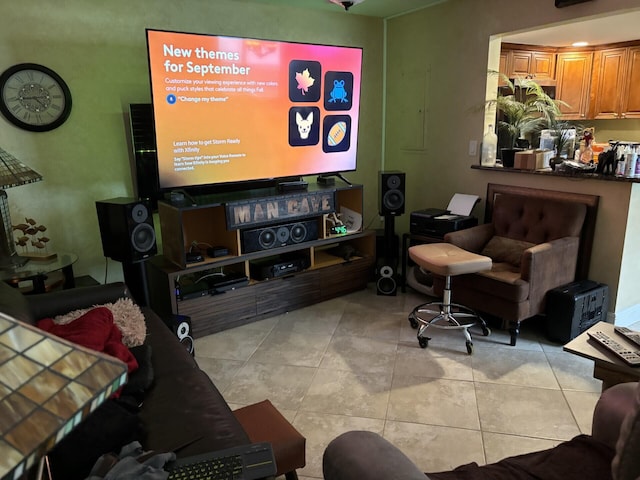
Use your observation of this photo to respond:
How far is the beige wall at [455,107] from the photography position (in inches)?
130

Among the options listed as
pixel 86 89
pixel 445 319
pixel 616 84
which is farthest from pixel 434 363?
pixel 616 84

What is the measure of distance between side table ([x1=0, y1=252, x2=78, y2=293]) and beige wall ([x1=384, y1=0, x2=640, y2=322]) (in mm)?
3132

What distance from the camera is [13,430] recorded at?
1.50 feet

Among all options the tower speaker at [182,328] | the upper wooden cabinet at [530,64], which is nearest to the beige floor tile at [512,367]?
the tower speaker at [182,328]

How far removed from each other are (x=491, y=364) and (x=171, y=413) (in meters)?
2.01

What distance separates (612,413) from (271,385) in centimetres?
177

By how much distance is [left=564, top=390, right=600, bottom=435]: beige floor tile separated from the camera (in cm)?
233

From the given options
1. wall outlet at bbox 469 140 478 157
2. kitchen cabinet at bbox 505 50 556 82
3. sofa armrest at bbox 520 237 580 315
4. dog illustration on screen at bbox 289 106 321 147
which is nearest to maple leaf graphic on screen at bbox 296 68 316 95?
dog illustration on screen at bbox 289 106 321 147

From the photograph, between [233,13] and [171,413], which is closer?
[171,413]

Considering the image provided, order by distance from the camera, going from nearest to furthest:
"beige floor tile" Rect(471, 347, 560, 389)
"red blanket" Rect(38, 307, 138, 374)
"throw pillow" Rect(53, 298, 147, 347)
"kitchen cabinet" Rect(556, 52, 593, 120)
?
1. "red blanket" Rect(38, 307, 138, 374)
2. "throw pillow" Rect(53, 298, 147, 347)
3. "beige floor tile" Rect(471, 347, 560, 389)
4. "kitchen cabinet" Rect(556, 52, 593, 120)

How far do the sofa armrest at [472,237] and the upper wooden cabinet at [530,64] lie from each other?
2489 millimetres

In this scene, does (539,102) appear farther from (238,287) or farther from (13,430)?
(13,430)

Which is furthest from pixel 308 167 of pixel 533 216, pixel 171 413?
pixel 171 413

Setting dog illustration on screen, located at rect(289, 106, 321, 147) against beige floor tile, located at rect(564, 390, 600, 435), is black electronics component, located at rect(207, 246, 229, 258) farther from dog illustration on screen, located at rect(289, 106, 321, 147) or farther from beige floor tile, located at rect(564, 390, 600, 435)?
beige floor tile, located at rect(564, 390, 600, 435)
